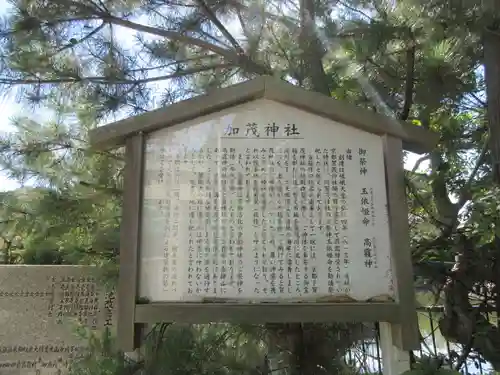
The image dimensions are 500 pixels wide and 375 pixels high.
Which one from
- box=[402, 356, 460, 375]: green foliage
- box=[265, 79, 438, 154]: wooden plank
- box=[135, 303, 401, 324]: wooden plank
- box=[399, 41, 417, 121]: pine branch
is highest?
box=[399, 41, 417, 121]: pine branch

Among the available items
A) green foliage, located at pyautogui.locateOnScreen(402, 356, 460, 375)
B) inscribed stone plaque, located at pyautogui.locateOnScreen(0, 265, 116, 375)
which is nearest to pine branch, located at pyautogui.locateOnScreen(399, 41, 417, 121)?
green foliage, located at pyautogui.locateOnScreen(402, 356, 460, 375)

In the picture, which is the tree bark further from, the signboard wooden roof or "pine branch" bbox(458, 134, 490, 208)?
the signboard wooden roof

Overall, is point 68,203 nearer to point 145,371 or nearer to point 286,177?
point 145,371

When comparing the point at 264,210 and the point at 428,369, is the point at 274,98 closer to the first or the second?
the point at 264,210

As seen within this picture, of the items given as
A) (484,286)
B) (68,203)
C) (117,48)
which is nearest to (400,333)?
(484,286)

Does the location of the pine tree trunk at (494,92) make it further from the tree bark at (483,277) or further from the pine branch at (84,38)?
the pine branch at (84,38)

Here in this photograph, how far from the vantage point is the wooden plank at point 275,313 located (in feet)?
6.72

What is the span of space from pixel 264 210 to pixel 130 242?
594 millimetres

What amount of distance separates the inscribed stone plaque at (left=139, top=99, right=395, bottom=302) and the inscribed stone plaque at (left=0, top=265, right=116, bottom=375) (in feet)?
4.74

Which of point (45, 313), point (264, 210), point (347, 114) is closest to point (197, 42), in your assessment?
point (347, 114)

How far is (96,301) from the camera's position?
359 cm

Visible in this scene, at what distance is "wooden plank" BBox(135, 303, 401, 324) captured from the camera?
2.05 metres

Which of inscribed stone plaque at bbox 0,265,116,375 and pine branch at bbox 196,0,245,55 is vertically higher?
pine branch at bbox 196,0,245,55

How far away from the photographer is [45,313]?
353cm
